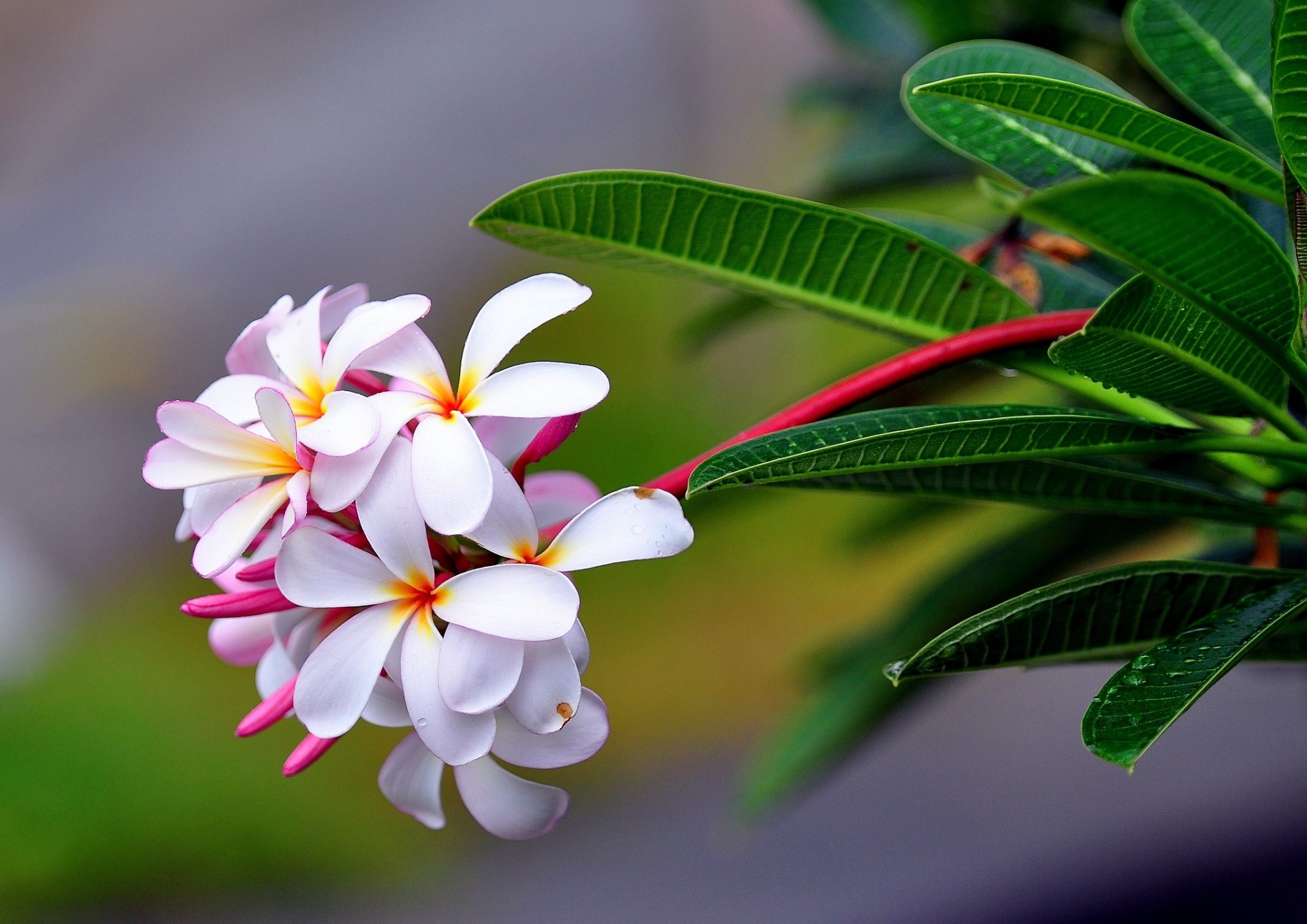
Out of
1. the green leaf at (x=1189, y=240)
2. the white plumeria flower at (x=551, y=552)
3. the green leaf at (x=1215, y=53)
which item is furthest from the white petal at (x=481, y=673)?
the green leaf at (x=1215, y=53)

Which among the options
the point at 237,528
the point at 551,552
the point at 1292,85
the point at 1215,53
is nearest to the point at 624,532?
the point at 551,552

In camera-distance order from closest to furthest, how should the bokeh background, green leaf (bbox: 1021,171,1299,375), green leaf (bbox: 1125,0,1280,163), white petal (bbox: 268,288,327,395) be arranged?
1. green leaf (bbox: 1021,171,1299,375)
2. white petal (bbox: 268,288,327,395)
3. green leaf (bbox: 1125,0,1280,163)
4. the bokeh background

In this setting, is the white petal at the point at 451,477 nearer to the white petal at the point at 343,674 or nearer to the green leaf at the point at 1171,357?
the white petal at the point at 343,674

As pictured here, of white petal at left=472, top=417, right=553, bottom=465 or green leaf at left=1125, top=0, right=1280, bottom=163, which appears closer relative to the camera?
white petal at left=472, top=417, right=553, bottom=465

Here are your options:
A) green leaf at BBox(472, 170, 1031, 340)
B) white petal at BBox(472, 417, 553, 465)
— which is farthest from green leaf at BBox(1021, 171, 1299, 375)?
white petal at BBox(472, 417, 553, 465)

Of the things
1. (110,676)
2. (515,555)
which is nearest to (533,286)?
(515,555)

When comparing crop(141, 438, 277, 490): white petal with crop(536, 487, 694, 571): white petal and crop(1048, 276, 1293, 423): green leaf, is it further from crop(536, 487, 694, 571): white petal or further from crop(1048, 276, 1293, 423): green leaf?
crop(1048, 276, 1293, 423): green leaf

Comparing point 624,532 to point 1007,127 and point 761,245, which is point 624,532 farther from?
point 1007,127
